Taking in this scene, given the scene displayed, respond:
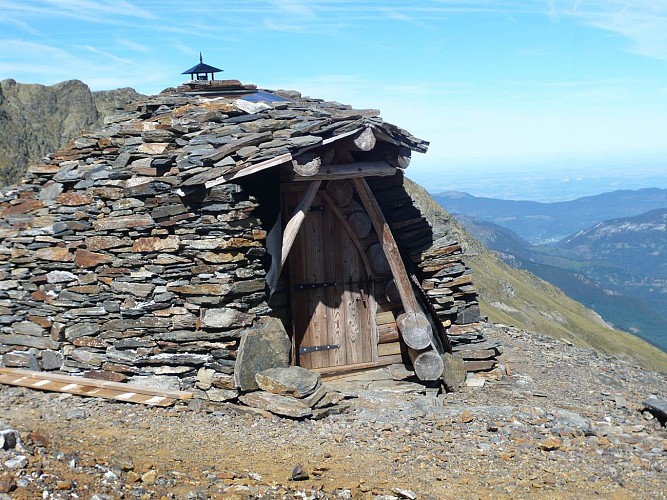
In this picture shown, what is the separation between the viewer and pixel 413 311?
12.4 meters

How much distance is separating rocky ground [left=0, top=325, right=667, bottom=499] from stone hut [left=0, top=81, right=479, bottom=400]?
89cm

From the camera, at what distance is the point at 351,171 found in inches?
458

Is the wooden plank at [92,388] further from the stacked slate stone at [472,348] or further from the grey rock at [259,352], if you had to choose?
the stacked slate stone at [472,348]

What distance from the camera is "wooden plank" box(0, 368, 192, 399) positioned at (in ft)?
34.3

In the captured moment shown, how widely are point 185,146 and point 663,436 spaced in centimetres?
898

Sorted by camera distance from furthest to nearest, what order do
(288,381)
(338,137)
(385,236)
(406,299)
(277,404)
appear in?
(406,299)
(385,236)
(338,137)
(288,381)
(277,404)

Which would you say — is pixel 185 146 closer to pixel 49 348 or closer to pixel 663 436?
pixel 49 348

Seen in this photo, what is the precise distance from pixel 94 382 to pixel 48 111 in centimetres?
6825

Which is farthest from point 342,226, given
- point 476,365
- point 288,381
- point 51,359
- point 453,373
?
point 51,359

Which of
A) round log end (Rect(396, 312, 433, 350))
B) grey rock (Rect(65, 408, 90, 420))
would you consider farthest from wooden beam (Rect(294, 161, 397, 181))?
grey rock (Rect(65, 408, 90, 420))

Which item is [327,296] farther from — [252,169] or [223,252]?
[252,169]

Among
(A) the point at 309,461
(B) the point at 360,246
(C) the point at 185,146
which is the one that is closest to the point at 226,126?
(C) the point at 185,146

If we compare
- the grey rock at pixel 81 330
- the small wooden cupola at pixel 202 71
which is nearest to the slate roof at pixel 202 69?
the small wooden cupola at pixel 202 71

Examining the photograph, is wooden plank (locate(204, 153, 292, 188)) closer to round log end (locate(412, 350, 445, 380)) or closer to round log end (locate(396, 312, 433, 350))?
round log end (locate(396, 312, 433, 350))
